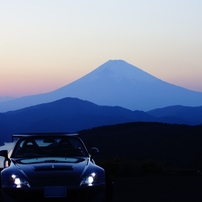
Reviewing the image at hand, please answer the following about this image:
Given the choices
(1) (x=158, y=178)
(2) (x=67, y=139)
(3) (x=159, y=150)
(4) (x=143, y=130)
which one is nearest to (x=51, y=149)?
(2) (x=67, y=139)

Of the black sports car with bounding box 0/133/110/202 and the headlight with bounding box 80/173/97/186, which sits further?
the headlight with bounding box 80/173/97/186

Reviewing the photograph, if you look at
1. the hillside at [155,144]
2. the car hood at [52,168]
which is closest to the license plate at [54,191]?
the car hood at [52,168]

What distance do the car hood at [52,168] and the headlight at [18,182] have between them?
11 cm

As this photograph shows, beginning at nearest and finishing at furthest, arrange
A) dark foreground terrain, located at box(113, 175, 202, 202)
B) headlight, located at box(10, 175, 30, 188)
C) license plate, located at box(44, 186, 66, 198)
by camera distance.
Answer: license plate, located at box(44, 186, 66, 198) → headlight, located at box(10, 175, 30, 188) → dark foreground terrain, located at box(113, 175, 202, 202)

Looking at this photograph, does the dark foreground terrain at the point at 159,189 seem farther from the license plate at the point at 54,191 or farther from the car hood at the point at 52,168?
the license plate at the point at 54,191

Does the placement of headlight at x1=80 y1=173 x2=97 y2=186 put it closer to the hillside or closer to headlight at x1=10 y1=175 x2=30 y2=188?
headlight at x1=10 y1=175 x2=30 y2=188

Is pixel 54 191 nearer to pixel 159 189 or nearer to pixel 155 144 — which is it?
pixel 159 189

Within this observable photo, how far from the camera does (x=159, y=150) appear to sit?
157 feet

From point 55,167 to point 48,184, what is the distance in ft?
1.46

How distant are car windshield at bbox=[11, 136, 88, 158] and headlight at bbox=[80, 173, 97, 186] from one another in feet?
4.31

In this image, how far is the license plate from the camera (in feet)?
33.3

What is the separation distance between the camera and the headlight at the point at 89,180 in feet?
34.1

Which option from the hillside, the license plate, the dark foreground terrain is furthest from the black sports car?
the hillside

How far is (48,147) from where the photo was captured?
12148 millimetres
